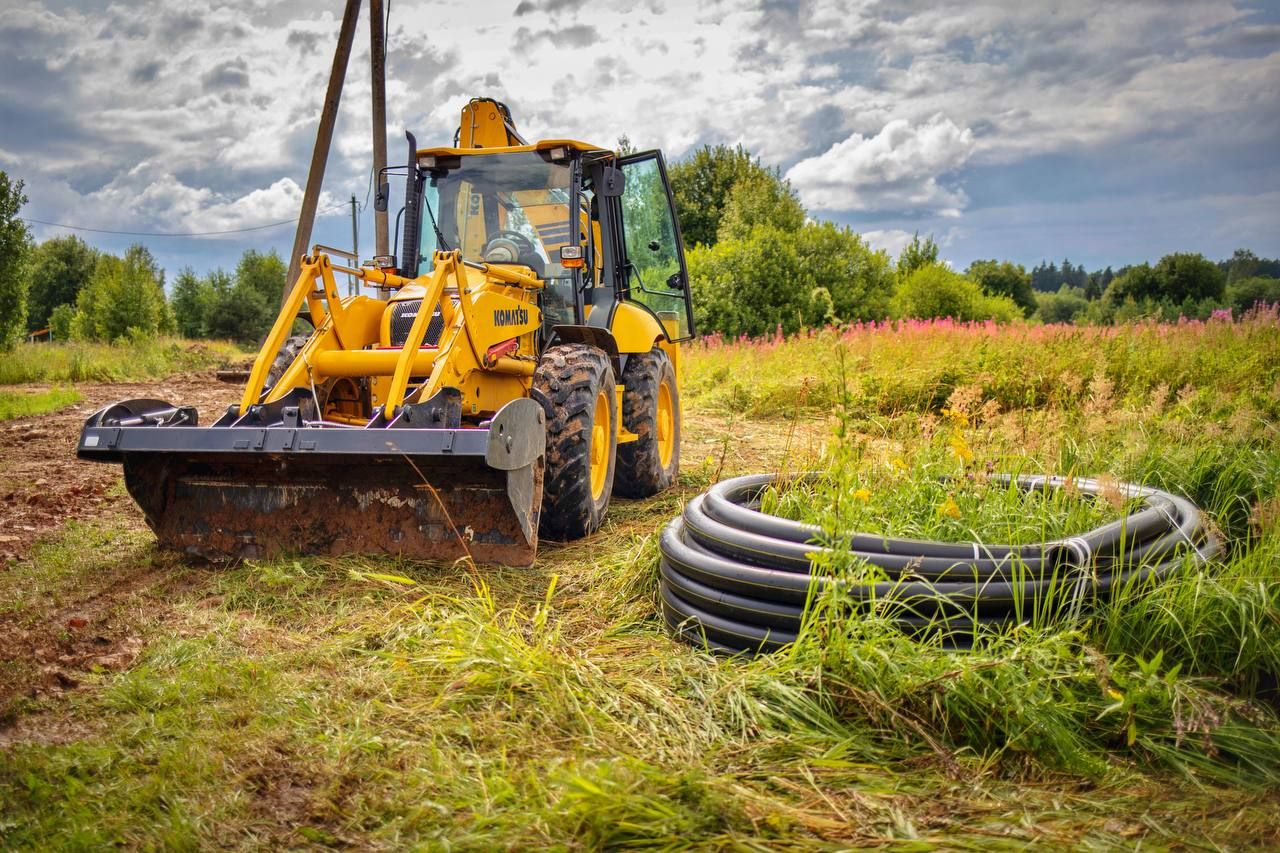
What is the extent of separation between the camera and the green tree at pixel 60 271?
176 ft

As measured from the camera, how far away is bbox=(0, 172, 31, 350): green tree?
64.6ft

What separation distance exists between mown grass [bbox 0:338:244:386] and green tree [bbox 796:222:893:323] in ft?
52.8

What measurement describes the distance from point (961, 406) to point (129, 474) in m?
4.19

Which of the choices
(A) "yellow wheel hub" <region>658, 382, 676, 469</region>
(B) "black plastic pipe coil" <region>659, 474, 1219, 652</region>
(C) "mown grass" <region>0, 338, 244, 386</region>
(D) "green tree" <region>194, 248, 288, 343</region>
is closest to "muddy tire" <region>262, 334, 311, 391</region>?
(A) "yellow wheel hub" <region>658, 382, 676, 469</region>

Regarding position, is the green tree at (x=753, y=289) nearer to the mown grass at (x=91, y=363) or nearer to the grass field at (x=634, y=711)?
the mown grass at (x=91, y=363)

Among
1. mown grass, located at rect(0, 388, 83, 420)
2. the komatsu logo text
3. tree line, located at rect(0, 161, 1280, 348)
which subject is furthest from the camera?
tree line, located at rect(0, 161, 1280, 348)

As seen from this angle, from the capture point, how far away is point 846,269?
27672mm

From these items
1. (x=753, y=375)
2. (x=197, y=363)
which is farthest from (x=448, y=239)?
(x=197, y=363)

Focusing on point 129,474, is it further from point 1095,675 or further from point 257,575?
point 1095,675

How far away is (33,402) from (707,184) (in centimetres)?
3068

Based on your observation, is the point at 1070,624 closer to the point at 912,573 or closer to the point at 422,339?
the point at 912,573

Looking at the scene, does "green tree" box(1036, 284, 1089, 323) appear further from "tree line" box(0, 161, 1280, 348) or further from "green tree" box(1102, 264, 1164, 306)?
"green tree" box(1102, 264, 1164, 306)

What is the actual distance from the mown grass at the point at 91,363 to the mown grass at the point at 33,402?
316cm

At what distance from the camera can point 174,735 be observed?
289 centimetres
